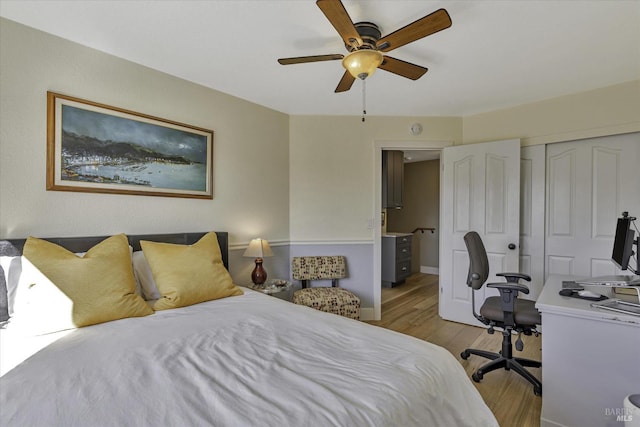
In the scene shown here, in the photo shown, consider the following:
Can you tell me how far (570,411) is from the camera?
64.6 inches

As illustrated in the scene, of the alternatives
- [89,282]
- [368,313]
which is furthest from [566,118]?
[89,282]

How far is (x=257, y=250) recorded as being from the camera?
9.42ft

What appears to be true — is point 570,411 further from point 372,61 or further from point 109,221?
point 109,221

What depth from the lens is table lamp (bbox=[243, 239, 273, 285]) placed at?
9.41ft

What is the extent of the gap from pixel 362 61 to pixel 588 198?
8.95ft

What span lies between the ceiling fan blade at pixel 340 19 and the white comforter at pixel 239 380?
4.84 feet

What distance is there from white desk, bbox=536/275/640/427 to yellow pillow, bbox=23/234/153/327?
89.9 inches

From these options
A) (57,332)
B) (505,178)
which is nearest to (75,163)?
(57,332)

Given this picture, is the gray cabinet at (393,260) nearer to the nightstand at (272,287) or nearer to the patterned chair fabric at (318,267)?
the patterned chair fabric at (318,267)

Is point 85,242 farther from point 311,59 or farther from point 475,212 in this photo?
point 475,212

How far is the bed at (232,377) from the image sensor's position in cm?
85

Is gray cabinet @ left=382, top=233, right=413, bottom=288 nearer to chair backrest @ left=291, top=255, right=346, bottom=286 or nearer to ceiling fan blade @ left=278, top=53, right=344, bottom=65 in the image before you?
chair backrest @ left=291, top=255, right=346, bottom=286

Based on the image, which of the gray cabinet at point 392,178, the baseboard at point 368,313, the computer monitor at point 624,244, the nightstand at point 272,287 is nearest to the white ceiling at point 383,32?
the computer monitor at point 624,244

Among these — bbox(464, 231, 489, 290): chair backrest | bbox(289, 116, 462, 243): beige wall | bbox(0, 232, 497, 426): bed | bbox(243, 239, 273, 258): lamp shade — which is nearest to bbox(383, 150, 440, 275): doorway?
bbox(289, 116, 462, 243): beige wall
